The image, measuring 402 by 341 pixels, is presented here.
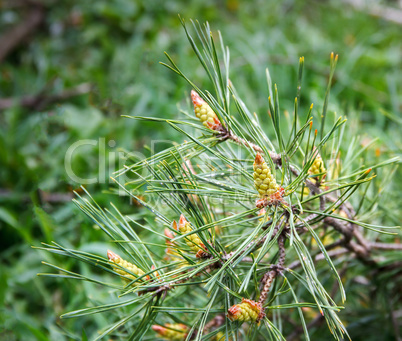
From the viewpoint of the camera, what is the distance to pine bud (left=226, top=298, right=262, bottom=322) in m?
0.33

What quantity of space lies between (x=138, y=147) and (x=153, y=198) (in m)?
0.65

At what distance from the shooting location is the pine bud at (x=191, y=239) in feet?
1.18

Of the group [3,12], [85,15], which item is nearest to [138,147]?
[85,15]

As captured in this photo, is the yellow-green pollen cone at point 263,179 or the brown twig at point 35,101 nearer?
the yellow-green pollen cone at point 263,179

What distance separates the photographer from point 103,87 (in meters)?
1.29

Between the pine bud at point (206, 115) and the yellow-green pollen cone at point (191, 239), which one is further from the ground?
the pine bud at point (206, 115)

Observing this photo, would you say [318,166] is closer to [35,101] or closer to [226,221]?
[226,221]

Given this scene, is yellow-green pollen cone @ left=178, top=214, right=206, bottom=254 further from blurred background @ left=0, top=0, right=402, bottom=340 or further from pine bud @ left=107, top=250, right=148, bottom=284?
blurred background @ left=0, top=0, right=402, bottom=340

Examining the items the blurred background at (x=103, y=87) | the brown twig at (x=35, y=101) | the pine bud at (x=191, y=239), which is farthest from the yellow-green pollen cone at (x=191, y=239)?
the brown twig at (x=35, y=101)

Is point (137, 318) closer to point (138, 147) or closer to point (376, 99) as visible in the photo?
point (138, 147)

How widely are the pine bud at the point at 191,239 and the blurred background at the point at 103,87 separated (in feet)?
1.21

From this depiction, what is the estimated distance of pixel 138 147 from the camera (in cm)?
112

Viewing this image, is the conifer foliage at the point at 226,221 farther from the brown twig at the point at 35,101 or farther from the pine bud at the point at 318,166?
the brown twig at the point at 35,101

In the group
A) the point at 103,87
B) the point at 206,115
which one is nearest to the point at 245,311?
the point at 206,115
